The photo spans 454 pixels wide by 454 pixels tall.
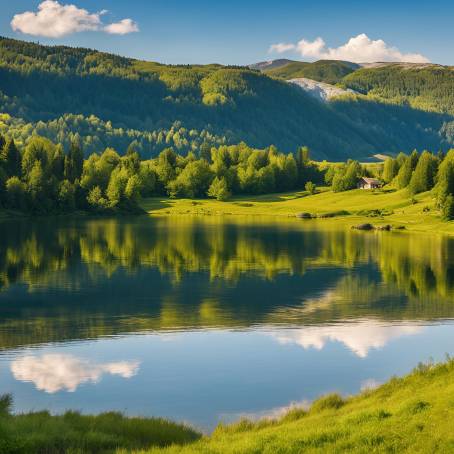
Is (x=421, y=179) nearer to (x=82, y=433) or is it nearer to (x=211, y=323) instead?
(x=211, y=323)

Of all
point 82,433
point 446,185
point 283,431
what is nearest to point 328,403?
point 283,431

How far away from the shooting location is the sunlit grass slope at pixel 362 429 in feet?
72.9

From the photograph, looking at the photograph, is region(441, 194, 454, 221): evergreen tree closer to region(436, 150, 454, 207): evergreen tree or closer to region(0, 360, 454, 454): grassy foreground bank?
region(436, 150, 454, 207): evergreen tree

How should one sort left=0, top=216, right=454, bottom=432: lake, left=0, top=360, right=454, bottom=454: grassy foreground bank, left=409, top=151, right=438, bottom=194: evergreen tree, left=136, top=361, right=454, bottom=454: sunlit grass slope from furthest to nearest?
left=409, top=151, right=438, bottom=194: evergreen tree → left=0, top=216, right=454, bottom=432: lake → left=0, top=360, right=454, bottom=454: grassy foreground bank → left=136, top=361, right=454, bottom=454: sunlit grass slope

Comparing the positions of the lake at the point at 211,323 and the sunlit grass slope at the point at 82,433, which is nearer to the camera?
the sunlit grass slope at the point at 82,433

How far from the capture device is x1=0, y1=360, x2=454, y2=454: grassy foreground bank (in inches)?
881

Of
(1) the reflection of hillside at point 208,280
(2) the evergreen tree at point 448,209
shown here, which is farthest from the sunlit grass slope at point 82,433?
(2) the evergreen tree at point 448,209

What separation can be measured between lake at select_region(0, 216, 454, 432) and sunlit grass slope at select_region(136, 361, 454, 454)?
4528 mm

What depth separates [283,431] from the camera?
1000 inches

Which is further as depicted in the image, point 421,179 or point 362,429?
point 421,179

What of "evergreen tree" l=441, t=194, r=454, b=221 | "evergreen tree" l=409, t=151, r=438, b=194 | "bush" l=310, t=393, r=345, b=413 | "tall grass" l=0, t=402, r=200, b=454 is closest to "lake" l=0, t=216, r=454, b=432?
"bush" l=310, t=393, r=345, b=413

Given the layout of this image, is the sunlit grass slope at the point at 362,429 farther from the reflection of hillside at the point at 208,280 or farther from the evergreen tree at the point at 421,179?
the evergreen tree at the point at 421,179

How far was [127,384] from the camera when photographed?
38219 mm

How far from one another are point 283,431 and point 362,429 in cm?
296
